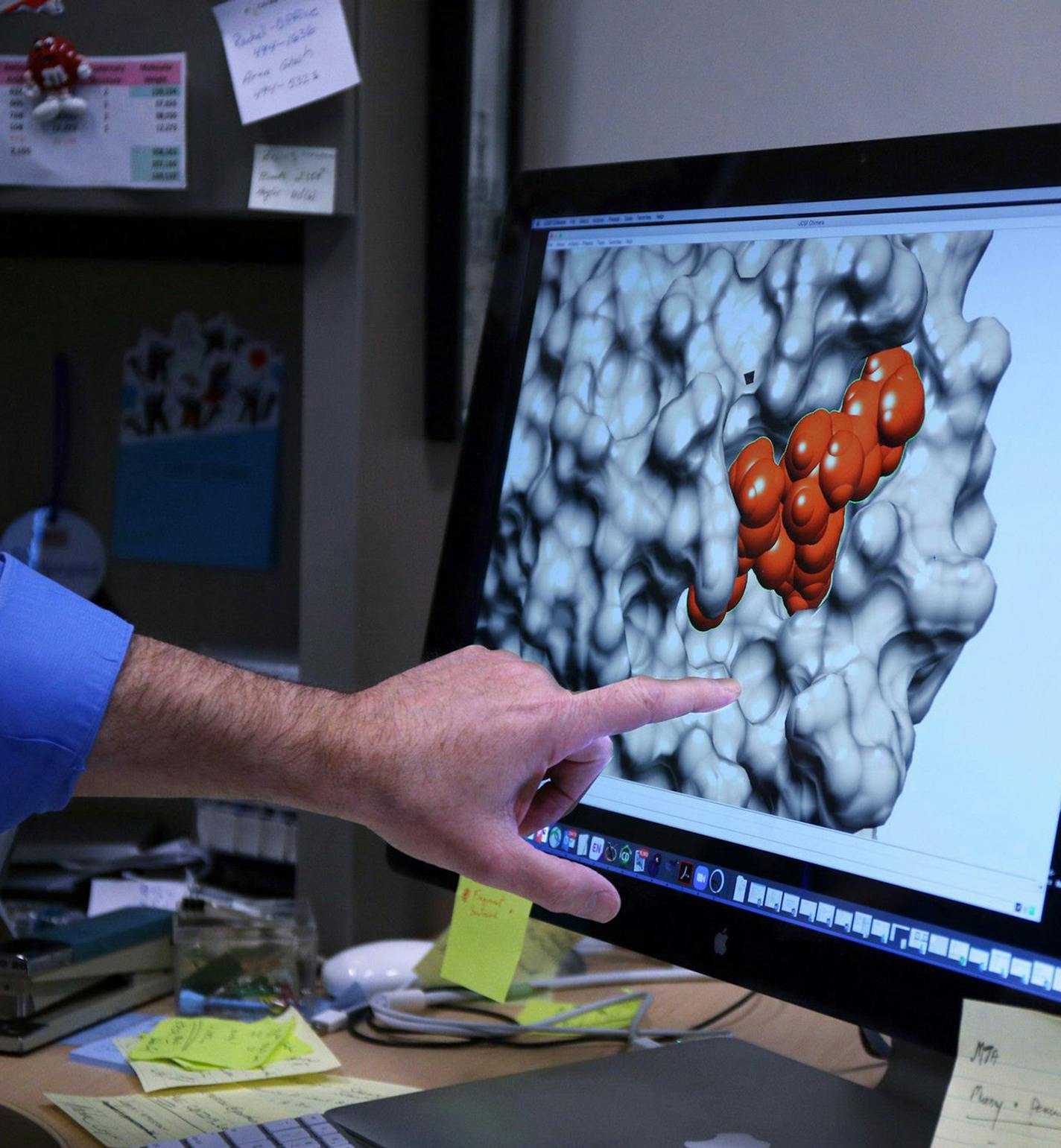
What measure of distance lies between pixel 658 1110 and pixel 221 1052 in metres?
0.30

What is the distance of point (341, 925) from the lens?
105 centimetres

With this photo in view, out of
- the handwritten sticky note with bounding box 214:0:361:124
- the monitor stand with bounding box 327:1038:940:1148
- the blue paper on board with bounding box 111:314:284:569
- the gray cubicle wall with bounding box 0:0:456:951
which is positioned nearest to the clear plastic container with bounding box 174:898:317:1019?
the gray cubicle wall with bounding box 0:0:456:951

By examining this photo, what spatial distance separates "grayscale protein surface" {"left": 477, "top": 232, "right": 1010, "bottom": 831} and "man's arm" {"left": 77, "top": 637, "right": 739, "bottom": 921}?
0.06m

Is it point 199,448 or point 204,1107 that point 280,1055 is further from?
point 199,448

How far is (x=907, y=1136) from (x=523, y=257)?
0.54m

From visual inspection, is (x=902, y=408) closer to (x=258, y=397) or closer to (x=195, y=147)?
(x=195, y=147)

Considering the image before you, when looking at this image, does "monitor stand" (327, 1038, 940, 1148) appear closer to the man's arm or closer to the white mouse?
the man's arm

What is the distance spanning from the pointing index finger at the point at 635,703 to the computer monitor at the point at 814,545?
6 cm

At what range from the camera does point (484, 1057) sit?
0.85 m

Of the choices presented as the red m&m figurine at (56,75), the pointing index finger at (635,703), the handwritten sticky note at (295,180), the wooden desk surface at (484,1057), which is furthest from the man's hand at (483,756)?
the red m&m figurine at (56,75)

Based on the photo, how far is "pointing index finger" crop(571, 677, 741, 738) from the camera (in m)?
0.61

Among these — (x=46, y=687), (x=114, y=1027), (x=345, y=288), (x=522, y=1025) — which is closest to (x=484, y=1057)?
(x=522, y=1025)

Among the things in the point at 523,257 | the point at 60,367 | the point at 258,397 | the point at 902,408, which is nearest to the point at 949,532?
the point at 902,408

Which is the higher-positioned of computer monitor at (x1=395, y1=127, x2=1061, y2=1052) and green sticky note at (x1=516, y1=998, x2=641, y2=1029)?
computer monitor at (x1=395, y1=127, x2=1061, y2=1052)
